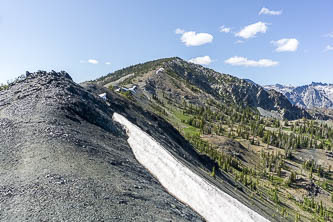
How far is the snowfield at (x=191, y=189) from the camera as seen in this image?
24.3m

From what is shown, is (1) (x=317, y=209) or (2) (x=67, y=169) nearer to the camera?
(2) (x=67, y=169)

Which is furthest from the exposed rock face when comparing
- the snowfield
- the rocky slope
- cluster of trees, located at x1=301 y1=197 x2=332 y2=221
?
cluster of trees, located at x1=301 y1=197 x2=332 y2=221

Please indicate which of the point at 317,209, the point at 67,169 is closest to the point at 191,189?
the point at 67,169

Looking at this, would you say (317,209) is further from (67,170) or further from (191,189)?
(67,170)

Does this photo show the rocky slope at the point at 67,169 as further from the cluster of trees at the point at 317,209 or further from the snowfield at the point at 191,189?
the cluster of trees at the point at 317,209

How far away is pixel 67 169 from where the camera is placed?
64.7 feet

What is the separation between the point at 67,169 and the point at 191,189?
12848 mm

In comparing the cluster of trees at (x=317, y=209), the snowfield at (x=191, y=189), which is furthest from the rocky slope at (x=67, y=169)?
the cluster of trees at (x=317, y=209)

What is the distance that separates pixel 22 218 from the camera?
13750mm

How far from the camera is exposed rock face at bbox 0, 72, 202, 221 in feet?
51.1

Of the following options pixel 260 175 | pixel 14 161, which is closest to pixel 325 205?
pixel 260 175

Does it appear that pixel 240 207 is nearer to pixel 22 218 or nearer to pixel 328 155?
pixel 22 218

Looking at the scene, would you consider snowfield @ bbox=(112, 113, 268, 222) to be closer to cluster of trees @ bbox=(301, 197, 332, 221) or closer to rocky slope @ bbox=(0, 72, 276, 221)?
rocky slope @ bbox=(0, 72, 276, 221)

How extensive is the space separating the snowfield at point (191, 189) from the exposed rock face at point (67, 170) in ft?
6.23
